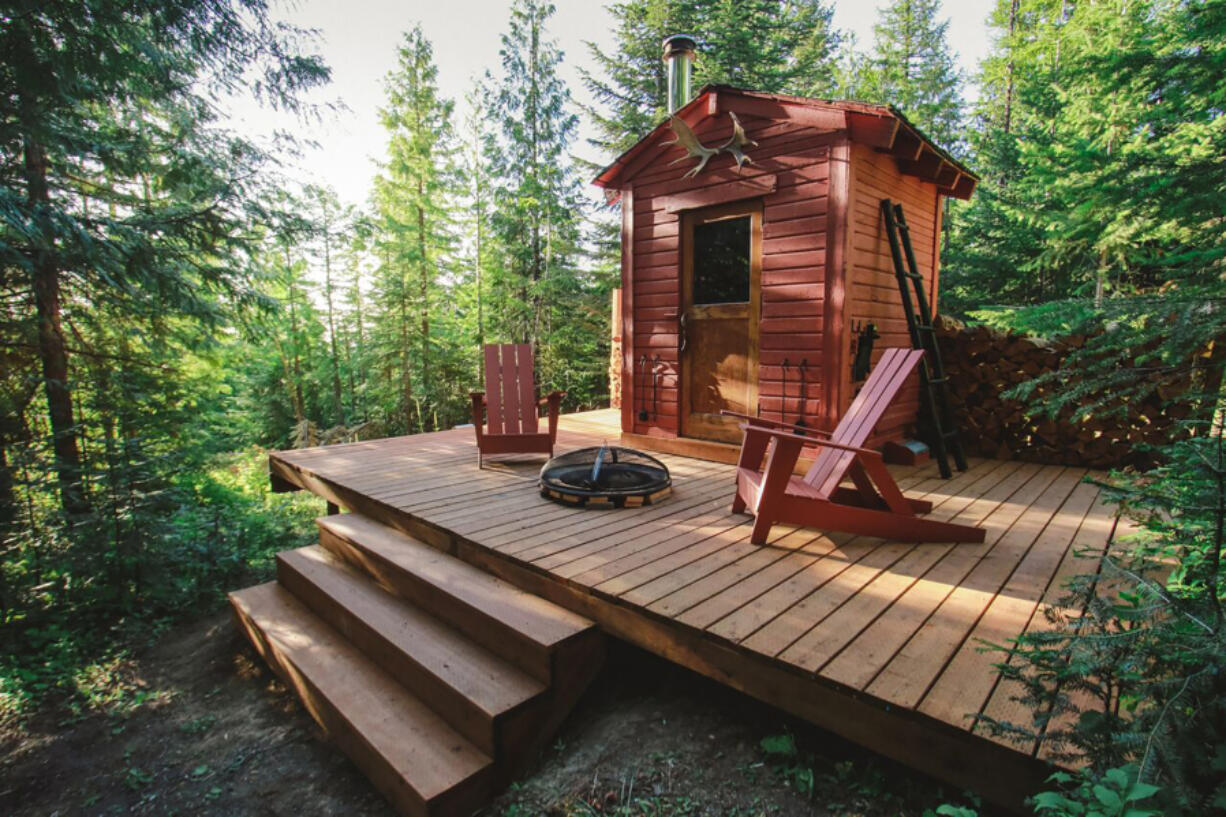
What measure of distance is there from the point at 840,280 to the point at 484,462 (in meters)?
3.15

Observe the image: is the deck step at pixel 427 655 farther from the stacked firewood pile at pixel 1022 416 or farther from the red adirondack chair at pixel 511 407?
the stacked firewood pile at pixel 1022 416

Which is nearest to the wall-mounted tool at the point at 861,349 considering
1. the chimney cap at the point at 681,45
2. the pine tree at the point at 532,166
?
the chimney cap at the point at 681,45

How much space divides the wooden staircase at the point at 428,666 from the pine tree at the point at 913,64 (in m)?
19.0

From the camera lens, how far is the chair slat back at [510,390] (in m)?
4.52

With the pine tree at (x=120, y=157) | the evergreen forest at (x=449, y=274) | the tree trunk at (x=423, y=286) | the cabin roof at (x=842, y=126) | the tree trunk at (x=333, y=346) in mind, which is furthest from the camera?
the tree trunk at (x=333, y=346)

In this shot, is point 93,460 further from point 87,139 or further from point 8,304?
point 87,139

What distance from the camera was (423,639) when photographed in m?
2.37

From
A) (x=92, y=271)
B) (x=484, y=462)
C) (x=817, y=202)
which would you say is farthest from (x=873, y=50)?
(x=92, y=271)

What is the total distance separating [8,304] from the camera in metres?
3.90

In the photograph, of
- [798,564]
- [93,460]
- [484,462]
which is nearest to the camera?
[798,564]

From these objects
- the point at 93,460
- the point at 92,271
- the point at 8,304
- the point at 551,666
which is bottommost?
the point at 551,666

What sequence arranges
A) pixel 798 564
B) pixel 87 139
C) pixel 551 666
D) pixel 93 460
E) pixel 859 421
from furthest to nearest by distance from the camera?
1. pixel 87 139
2. pixel 93 460
3. pixel 859 421
4. pixel 798 564
5. pixel 551 666

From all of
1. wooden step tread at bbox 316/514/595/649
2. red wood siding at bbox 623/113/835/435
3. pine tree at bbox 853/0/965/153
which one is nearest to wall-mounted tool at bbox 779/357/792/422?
red wood siding at bbox 623/113/835/435

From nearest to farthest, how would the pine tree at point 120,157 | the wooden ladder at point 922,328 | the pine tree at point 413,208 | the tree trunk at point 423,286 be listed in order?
the pine tree at point 120,157
the wooden ladder at point 922,328
the pine tree at point 413,208
the tree trunk at point 423,286
